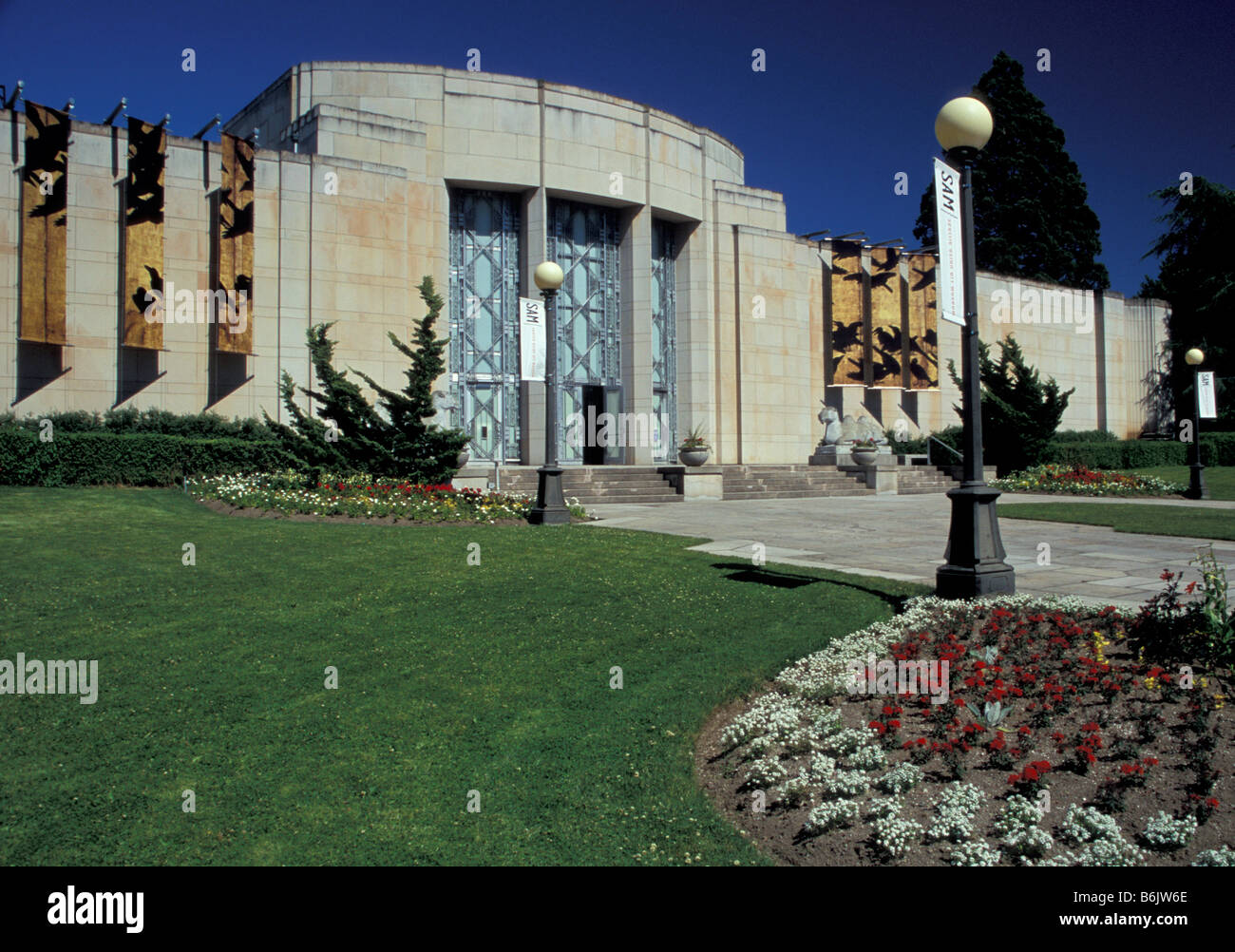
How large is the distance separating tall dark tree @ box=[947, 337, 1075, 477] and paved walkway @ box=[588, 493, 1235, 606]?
8.09m

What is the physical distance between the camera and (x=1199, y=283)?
43.5 m

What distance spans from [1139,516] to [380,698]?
54.3 ft

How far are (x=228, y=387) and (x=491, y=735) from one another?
20.3 metres

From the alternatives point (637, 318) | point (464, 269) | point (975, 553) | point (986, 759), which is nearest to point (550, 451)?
point (975, 553)

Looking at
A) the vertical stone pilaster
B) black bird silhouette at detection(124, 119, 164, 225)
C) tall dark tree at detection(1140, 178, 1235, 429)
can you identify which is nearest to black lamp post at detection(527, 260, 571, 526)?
black bird silhouette at detection(124, 119, 164, 225)

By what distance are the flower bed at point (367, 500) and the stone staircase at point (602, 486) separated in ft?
17.6

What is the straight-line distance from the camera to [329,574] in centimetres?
907

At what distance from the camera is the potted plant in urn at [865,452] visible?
27.5 metres

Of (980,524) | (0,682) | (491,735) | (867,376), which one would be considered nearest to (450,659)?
(491,735)

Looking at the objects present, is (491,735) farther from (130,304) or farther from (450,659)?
(130,304)

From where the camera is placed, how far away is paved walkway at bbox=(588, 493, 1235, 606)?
9.88 meters

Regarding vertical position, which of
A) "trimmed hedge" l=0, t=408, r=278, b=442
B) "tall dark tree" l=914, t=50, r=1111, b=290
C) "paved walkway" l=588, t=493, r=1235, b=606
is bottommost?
"paved walkway" l=588, t=493, r=1235, b=606

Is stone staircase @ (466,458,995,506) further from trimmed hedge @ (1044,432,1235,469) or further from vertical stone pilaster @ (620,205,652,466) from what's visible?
trimmed hedge @ (1044,432,1235,469)

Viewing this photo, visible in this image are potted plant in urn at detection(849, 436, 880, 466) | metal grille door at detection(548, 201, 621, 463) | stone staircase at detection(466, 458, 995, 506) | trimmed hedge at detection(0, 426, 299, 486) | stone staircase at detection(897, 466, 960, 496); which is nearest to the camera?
trimmed hedge at detection(0, 426, 299, 486)
